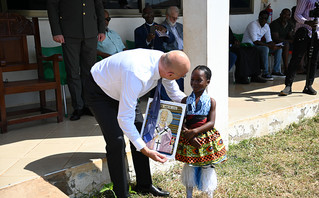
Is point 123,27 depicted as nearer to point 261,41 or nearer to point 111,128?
point 261,41

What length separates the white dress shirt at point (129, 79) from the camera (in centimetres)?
241

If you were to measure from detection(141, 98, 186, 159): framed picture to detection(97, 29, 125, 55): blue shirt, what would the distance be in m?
2.99

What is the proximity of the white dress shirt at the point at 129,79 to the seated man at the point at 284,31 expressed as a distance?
5871 millimetres

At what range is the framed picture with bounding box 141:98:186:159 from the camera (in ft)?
8.38

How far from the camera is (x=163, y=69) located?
2.46 metres

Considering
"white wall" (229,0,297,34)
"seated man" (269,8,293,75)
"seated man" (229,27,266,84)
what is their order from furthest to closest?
"white wall" (229,0,297,34)
"seated man" (269,8,293,75)
"seated man" (229,27,266,84)

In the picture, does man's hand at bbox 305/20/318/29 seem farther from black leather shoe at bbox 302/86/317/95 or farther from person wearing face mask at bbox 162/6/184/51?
person wearing face mask at bbox 162/6/184/51

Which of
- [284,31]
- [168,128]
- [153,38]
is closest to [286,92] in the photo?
[153,38]

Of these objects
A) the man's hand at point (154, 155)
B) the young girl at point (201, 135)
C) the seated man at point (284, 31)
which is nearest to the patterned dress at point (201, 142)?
the young girl at point (201, 135)

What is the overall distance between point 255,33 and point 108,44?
132 inches

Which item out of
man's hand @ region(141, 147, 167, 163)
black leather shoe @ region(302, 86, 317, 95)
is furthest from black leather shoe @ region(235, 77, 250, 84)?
man's hand @ region(141, 147, 167, 163)

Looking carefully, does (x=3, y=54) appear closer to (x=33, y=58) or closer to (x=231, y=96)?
(x=33, y=58)

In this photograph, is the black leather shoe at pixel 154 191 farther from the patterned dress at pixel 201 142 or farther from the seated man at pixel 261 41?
the seated man at pixel 261 41

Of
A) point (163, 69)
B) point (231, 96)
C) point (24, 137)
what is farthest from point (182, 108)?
point (231, 96)
